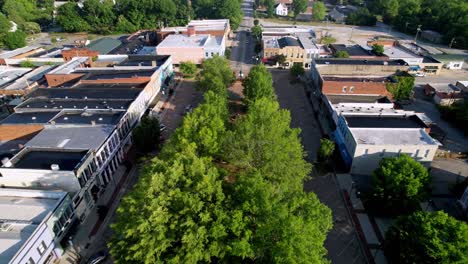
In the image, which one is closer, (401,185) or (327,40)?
(401,185)

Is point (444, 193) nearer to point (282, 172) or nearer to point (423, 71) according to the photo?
point (282, 172)

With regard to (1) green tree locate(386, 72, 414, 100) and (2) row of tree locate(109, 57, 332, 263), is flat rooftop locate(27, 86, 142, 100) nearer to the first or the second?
(2) row of tree locate(109, 57, 332, 263)

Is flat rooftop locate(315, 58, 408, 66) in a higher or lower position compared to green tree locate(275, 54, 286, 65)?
higher

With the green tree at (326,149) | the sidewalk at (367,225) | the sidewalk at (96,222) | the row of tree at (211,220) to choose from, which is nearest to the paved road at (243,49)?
the green tree at (326,149)

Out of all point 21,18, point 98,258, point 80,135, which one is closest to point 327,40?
point 80,135

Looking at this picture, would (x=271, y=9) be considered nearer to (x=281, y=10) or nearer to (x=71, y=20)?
(x=281, y=10)

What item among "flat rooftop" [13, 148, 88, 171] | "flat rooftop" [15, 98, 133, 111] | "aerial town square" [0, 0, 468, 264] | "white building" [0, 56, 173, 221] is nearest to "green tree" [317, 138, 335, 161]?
"aerial town square" [0, 0, 468, 264]
